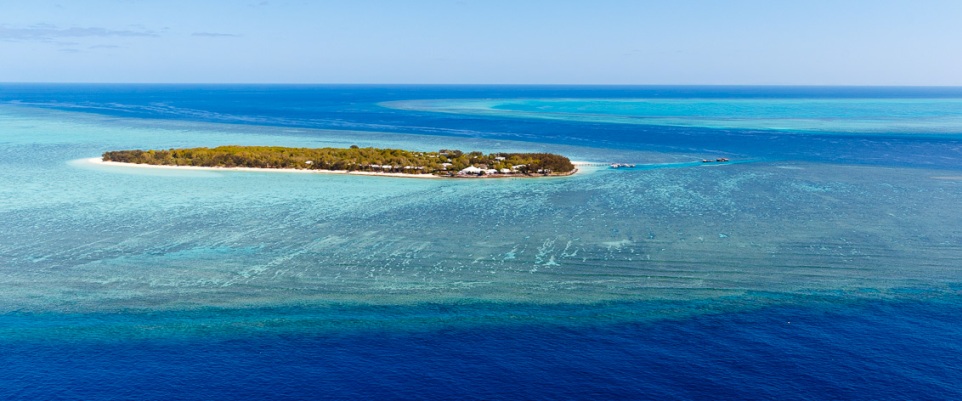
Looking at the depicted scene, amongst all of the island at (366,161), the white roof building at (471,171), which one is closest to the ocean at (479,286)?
the white roof building at (471,171)

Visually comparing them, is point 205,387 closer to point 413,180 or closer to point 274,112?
point 413,180

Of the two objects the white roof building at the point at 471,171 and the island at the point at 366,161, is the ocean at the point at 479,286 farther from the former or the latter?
the island at the point at 366,161

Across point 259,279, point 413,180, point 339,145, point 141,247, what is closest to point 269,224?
point 141,247

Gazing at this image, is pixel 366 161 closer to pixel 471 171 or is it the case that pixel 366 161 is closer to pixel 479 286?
pixel 471 171

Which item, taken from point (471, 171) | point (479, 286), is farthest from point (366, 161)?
point (479, 286)

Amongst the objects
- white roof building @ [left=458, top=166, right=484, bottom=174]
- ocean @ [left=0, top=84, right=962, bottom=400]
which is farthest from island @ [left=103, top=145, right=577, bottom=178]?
ocean @ [left=0, top=84, right=962, bottom=400]

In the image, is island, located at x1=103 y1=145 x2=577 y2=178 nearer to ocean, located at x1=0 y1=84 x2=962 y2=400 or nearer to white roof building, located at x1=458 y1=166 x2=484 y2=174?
white roof building, located at x1=458 y1=166 x2=484 y2=174
